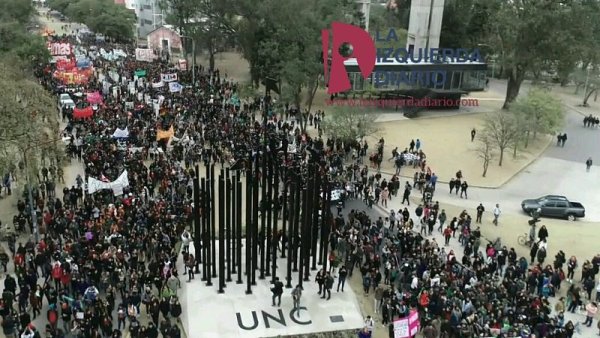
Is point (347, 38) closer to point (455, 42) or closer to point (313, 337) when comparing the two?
point (455, 42)

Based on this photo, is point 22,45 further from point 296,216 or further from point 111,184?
point 296,216

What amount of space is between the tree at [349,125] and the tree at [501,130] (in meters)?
7.67

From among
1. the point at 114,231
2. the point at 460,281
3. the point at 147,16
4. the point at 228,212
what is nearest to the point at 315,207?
the point at 228,212

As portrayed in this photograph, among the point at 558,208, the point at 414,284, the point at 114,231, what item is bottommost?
the point at 558,208

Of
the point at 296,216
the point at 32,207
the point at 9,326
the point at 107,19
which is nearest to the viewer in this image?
the point at 9,326

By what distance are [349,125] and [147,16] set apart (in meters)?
72.0

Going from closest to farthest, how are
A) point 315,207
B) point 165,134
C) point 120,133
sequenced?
1. point 315,207
2. point 120,133
3. point 165,134

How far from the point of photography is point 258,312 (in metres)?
19.9

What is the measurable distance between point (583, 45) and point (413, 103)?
14.9 m

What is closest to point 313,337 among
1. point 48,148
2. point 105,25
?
point 48,148

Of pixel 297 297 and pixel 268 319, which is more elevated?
pixel 297 297

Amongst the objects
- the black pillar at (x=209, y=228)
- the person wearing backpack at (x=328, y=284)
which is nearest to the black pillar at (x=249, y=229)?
the black pillar at (x=209, y=228)

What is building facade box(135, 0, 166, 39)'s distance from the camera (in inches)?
3706

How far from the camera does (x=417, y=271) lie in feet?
68.7
